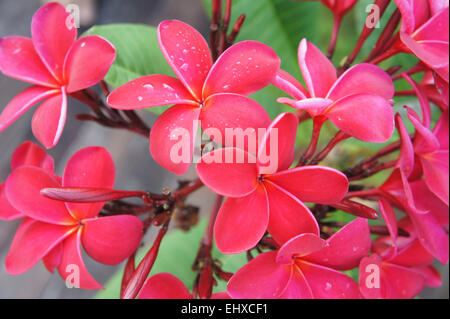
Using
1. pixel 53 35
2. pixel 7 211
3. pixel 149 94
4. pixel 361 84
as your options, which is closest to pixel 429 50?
pixel 361 84

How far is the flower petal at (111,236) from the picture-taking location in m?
0.43

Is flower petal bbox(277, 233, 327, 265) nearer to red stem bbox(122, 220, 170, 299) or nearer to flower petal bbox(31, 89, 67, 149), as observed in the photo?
red stem bbox(122, 220, 170, 299)

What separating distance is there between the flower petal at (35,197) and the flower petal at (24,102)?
0.06 meters

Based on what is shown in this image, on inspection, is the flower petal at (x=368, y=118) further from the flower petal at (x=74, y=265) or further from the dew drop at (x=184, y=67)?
the flower petal at (x=74, y=265)

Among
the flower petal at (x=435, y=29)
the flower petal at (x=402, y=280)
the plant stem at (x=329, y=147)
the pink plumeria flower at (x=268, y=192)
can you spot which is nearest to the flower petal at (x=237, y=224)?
the pink plumeria flower at (x=268, y=192)

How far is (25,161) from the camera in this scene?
0.51m

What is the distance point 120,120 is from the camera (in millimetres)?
543

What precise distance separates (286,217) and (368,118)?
131 millimetres

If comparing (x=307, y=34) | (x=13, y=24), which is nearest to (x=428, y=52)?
(x=307, y=34)

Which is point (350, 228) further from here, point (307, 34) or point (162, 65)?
point (307, 34)

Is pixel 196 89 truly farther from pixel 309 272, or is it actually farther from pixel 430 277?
pixel 430 277

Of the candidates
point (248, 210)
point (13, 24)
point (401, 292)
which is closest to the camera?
point (248, 210)

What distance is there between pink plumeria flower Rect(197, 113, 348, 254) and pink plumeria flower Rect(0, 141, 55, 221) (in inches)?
9.2

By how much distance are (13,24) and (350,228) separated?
107 centimetres
